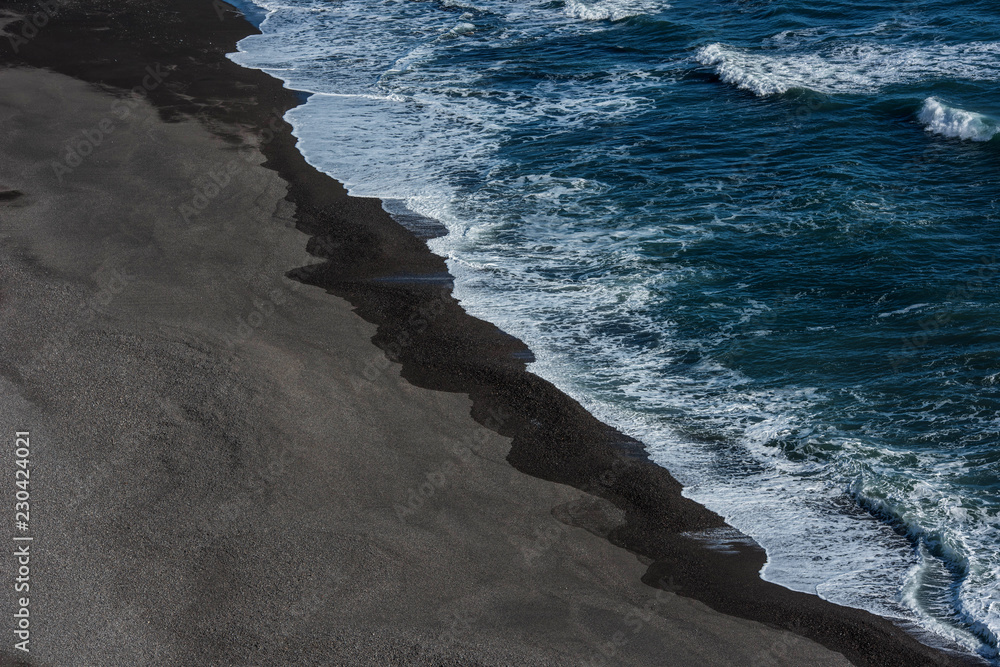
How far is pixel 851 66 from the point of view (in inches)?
973

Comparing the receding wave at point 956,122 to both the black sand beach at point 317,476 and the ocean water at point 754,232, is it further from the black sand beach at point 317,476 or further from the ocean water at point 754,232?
the black sand beach at point 317,476

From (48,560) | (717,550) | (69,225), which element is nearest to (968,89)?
(717,550)

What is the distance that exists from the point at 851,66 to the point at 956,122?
200 inches

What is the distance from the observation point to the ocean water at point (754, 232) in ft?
35.7

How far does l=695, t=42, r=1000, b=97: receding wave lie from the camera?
919 inches

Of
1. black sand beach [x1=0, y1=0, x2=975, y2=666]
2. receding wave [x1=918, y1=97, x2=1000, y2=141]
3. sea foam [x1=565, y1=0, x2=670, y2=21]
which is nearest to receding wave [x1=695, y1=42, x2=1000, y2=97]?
receding wave [x1=918, y1=97, x2=1000, y2=141]

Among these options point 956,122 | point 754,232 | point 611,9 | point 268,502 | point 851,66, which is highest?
point 611,9

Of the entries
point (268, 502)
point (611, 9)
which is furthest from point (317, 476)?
point (611, 9)

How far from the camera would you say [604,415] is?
1240cm

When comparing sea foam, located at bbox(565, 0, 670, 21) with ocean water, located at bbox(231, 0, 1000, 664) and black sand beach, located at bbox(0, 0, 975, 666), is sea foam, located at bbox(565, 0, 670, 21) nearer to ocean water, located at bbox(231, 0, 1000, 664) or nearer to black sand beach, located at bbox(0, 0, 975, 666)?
ocean water, located at bbox(231, 0, 1000, 664)

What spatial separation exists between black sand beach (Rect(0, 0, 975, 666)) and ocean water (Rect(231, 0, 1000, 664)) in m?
0.92

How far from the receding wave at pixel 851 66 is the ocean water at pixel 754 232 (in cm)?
11

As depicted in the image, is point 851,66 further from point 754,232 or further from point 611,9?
point 754,232

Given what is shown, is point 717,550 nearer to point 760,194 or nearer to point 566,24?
point 760,194
